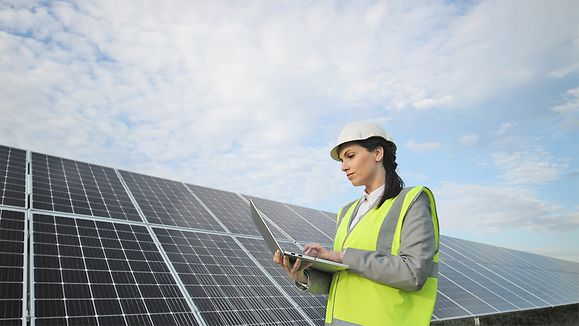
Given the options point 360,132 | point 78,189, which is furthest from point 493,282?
point 360,132

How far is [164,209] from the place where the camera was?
9.20 metres

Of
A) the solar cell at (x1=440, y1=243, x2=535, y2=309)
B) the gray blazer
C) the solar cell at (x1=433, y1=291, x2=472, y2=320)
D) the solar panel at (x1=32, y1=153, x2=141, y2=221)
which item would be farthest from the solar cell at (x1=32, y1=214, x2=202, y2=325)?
the solar cell at (x1=440, y1=243, x2=535, y2=309)

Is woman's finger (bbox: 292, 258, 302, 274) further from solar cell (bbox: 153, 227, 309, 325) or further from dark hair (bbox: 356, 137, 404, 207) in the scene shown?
solar cell (bbox: 153, 227, 309, 325)

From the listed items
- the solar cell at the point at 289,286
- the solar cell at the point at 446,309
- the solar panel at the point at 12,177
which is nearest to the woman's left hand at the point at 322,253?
the solar cell at the point at 289,286

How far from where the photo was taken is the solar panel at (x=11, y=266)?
457 cm

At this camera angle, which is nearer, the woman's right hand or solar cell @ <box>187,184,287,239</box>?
the woman's right hand

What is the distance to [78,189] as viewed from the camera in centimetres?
846

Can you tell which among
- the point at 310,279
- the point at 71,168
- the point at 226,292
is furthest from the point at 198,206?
the point at 310,279

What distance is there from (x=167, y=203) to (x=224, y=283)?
3.36m

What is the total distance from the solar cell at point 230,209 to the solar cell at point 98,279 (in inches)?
116

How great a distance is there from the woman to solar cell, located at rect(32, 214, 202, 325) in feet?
12.3

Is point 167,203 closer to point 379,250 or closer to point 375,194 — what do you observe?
point 375,194

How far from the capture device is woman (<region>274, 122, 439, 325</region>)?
212 centimetres

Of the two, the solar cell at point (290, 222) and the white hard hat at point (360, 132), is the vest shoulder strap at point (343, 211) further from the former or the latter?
the solar cell at point (290, 222)
